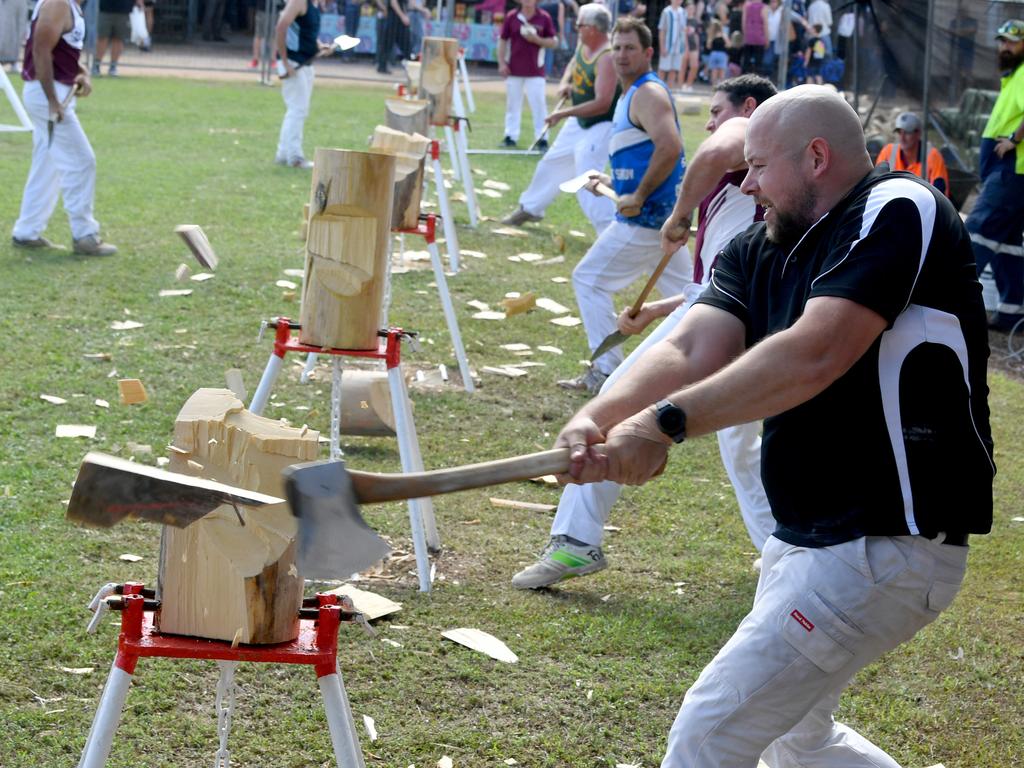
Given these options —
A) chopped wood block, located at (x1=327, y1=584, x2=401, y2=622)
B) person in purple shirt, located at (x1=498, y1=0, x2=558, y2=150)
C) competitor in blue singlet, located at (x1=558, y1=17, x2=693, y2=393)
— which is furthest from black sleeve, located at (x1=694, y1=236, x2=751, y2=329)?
person in purple shirt, located at (x1=498, y1=0, x2=558, y2=150)

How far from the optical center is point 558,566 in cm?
511

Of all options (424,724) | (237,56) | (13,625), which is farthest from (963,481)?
(237,56)

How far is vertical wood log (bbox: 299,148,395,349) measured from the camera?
14.7 feet

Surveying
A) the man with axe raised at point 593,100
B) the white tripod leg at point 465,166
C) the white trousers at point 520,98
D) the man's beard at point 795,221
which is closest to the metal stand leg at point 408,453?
the man's beard at point 795,221

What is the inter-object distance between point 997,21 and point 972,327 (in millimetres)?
9981

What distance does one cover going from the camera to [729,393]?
8.91 feet

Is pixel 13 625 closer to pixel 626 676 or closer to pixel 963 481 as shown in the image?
pixel 626 676

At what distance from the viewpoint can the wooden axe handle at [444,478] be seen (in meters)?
2.53

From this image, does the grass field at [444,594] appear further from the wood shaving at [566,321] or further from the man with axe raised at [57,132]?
the man with axe raised at [57,132]

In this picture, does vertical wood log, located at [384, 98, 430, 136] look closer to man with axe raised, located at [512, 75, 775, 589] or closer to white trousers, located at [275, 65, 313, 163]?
man with axe raised, located at [512, 75, 775, 589]

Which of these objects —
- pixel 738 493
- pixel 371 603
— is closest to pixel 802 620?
pixel 371 603

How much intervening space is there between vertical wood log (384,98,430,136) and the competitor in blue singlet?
1.80 m

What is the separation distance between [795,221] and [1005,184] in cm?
765

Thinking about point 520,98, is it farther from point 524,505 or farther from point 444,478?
point 444,478
